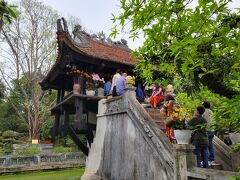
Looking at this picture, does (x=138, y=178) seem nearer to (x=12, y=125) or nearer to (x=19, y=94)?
Answer: (x=19, y=94)

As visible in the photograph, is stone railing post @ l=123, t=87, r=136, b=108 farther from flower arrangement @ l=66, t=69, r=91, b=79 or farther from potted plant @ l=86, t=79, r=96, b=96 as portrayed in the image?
flower arrangement @ l=66, t=69, r=91, b=79

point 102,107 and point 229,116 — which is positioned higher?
point 102,107

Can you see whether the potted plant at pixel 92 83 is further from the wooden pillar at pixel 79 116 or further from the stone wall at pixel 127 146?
the stone wall at pixel 127 146

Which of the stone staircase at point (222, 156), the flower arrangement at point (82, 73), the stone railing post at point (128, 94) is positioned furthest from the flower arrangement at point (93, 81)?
the stone staircase at point (222, 156)

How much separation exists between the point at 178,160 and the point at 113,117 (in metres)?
3.22

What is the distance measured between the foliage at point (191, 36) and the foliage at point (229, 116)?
1.19 feet

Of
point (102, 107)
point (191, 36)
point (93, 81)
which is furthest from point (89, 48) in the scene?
point (191, 36)

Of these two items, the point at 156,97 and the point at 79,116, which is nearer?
the point at 156,97

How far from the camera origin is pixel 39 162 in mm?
13766

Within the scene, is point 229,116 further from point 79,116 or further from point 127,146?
point 79,116

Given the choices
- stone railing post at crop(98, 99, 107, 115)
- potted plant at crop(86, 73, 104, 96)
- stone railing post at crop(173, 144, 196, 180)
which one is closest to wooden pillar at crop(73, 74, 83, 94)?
potted plant at crop(86, 73, 104, 96)

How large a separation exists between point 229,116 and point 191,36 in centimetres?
86

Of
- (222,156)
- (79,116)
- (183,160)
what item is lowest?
(222,156)

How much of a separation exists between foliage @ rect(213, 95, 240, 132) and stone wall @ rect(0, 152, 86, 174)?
44.5 feet
